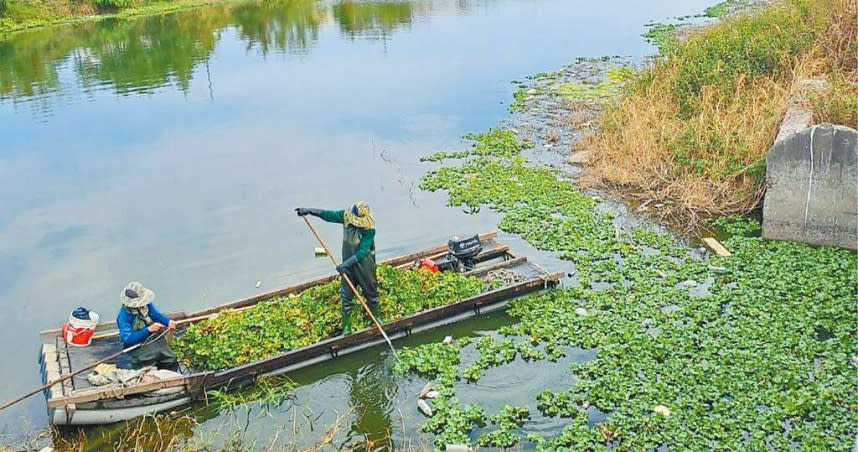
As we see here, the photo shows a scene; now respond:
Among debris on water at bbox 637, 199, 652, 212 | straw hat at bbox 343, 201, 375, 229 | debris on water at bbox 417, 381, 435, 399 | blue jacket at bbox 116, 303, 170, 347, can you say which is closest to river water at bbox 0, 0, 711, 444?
debris on water at bbox 417, 381, 435, 399

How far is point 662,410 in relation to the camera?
7.14 m

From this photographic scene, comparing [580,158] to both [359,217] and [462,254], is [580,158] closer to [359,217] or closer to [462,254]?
[462,254]

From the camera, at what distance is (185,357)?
8398 millimetres

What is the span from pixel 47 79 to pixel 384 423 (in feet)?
76.8

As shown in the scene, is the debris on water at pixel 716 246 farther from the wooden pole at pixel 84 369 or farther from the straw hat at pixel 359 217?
the wooden pole at pixel 84 369

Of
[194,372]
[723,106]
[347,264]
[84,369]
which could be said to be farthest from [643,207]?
[84,369]

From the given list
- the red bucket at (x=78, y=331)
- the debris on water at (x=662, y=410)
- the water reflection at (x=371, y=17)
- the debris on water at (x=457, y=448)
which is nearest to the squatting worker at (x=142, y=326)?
the red bucket at (x=78, y=331)

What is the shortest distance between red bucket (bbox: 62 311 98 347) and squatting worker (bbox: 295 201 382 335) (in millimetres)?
2648

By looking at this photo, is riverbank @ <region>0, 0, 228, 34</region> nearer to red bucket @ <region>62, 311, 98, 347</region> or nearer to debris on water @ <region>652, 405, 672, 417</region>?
red bucket @ <region>62, 311, 98, 347</region>

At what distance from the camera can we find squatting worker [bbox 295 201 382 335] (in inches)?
337

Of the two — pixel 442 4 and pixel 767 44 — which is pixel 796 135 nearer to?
pixel 767 44

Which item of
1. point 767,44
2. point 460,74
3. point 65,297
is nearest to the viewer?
point 65,297

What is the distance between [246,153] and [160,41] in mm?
18054

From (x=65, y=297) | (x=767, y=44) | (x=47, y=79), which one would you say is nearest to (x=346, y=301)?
(x=65, y=297)
